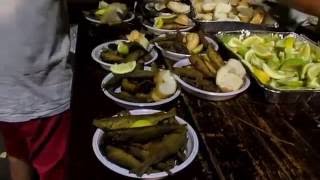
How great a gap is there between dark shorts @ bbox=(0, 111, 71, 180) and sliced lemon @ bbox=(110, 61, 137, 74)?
280mm

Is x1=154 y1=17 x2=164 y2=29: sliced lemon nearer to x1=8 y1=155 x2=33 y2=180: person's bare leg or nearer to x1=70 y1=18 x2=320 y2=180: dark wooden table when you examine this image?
x1=70 y1=18 x2=320 y2=180: dark wooden table

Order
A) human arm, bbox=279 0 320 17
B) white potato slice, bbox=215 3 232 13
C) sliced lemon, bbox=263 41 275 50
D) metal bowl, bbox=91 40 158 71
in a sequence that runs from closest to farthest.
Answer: human arm, bbox=279 0 320 17 → metal bowl, bbox=91 40 158 71 → sliced lemon, bbox=263 41 275 50 → white potato slice, bbox=215 3 232 13

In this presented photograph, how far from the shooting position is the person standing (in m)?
1.27

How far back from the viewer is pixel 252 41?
1618 millimetres

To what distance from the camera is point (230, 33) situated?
66.6 inches

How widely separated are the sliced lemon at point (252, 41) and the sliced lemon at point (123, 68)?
54cm

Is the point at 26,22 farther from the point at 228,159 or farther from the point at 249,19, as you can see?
the point at 249,19

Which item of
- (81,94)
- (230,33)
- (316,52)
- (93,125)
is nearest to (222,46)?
(230,33)

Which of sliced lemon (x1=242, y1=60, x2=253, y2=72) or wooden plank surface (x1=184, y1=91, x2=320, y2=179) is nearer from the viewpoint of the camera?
wooden plank surface (x1=184, y1=91, x2=320, y2=179)

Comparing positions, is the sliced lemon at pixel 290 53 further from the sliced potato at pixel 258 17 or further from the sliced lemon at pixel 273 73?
the sliced potato at pixel 258 17

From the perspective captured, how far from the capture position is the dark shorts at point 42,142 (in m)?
1.42

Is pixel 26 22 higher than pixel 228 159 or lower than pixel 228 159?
higher

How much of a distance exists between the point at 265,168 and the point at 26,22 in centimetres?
86

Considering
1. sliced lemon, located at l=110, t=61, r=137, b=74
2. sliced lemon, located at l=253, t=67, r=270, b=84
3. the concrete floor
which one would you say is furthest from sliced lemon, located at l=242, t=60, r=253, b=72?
the concrete floor
